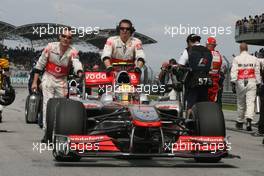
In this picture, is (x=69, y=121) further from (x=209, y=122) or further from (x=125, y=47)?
(x=125, y=47)

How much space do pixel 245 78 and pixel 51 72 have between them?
19.8ft

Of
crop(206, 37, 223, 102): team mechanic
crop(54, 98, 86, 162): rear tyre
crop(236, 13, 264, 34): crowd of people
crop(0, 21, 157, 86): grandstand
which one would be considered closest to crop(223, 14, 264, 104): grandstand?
crop(236, 13, 264, 34): crowd of people

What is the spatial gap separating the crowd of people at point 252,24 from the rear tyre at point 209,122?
4276 cm

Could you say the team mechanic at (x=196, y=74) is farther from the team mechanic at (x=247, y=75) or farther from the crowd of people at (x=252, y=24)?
the crowd of people at (x=252, y=24)

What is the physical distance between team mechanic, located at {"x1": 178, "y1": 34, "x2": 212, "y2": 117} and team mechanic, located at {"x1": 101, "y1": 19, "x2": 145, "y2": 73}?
0.60m

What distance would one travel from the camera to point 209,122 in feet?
28.0

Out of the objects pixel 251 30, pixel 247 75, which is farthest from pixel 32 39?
pixel 247 75

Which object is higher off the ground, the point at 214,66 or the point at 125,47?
the point at 125,47

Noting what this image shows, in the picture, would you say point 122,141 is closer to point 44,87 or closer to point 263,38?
point 44,87

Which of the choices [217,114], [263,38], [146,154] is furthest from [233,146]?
[263,38]

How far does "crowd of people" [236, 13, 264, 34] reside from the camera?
5124cm

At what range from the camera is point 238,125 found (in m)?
16.2

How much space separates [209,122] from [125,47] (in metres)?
2.36

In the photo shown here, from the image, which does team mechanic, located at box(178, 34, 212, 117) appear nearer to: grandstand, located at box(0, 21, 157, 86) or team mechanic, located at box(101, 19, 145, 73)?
team mechanic, located at box(101, 19, 145, 73)
